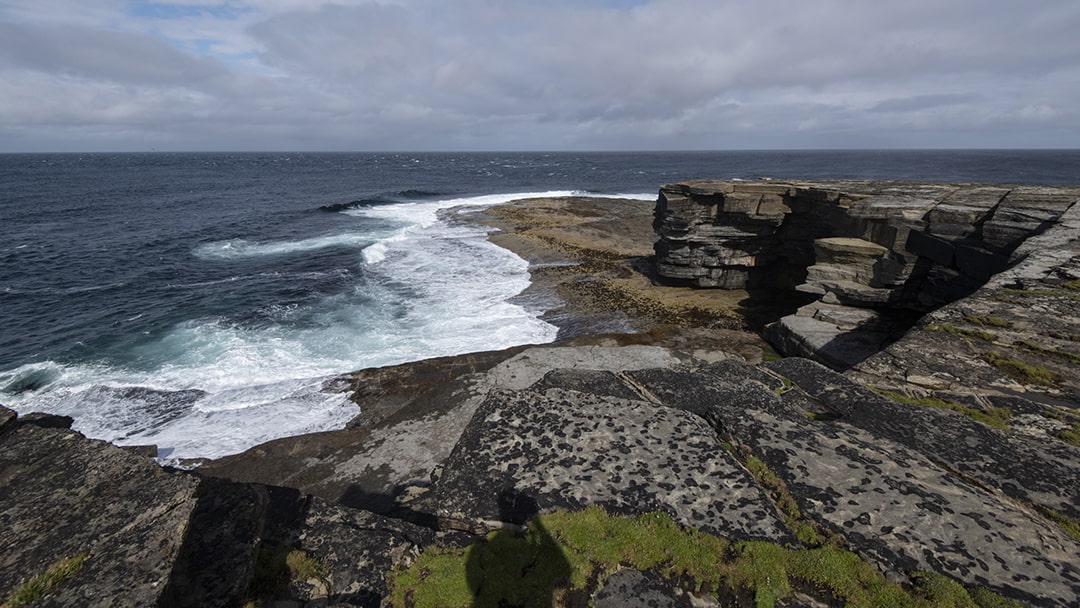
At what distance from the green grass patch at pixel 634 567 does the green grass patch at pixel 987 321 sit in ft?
26.2

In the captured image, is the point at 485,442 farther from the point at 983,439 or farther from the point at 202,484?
the point at 983,439

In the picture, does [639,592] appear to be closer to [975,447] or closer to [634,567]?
[634,567]

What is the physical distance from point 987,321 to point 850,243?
11.4 metres

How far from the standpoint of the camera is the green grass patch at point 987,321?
31.1ft

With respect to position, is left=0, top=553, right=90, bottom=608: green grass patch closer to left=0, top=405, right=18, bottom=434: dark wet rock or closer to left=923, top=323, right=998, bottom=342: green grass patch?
left=0, top=405, right=18, bottom=434: dark wet rock

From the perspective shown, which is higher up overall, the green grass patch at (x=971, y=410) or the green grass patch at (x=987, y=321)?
the green grass patch at (x=987, y=321)

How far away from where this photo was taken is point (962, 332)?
9.44m

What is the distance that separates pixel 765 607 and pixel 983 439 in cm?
401

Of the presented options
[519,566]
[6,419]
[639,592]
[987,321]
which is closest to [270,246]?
[6,419]

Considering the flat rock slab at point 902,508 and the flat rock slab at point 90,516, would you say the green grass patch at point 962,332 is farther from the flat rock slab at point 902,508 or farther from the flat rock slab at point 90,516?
the flat rock slab at point 90,516

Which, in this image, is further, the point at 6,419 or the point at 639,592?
the point at 6,419

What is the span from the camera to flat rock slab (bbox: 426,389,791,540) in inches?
198

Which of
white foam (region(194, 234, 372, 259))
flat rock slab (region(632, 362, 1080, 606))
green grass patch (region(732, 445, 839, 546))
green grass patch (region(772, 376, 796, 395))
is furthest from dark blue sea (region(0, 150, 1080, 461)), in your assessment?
flat rock slab (region(632, 362, 1080, 606))

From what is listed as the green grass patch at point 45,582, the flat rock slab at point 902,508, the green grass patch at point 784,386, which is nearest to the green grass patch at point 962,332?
the green grass patch at point 784,386
